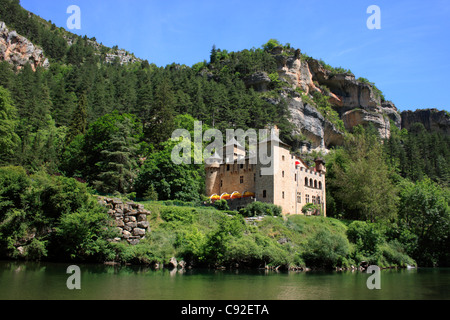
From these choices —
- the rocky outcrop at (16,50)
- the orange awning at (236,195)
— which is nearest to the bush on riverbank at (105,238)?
the orange awning at (236,195)

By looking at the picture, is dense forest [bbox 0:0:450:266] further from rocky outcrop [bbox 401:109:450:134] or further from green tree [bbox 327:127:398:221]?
rocky outcrop [bbox 401:109:450:134]

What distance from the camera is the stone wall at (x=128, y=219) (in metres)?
27.6

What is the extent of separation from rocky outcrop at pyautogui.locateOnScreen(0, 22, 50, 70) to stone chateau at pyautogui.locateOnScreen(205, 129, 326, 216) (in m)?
74.8

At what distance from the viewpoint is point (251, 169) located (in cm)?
4509

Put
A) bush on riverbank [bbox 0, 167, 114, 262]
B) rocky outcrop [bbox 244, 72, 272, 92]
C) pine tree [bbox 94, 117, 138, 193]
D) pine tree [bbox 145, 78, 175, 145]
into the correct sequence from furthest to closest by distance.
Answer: rocky outcrop [bbox 244, 72, 272, 92] < pine tree [bbox 145, 78, 175, 145] < pine tree [bbox 94, 117, 138, 193] < bush on riverbank [bbox 0, 167, 114, 262]

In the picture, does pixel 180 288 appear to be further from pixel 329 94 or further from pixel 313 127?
pixel 329 94

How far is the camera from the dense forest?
25.4 metres

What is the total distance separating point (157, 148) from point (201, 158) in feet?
25.6

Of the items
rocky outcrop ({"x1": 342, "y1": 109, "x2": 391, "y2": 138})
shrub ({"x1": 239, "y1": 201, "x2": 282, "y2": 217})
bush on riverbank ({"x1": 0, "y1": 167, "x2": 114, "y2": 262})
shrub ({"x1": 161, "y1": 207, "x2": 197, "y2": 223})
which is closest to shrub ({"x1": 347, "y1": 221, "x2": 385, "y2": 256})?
shrub ({"x1": 239, "y1": 201, "x2": 282, "y2": 217})

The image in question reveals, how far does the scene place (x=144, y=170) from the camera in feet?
128

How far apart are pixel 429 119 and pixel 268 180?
90819mm

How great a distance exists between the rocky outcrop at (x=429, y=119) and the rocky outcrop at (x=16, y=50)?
114 m

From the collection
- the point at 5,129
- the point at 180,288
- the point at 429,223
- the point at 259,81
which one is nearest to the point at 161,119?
the point at 5,129
